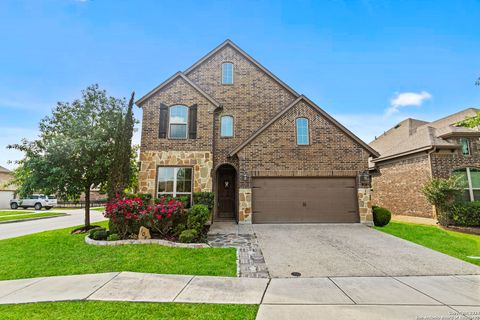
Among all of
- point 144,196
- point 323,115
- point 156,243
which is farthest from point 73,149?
point 323,115

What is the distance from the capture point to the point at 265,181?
11312 mm

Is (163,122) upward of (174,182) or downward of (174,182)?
upward

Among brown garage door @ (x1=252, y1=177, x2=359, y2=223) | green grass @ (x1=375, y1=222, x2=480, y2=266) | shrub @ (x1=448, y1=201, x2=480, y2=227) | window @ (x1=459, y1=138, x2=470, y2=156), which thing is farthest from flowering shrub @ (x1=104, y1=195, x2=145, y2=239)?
window @ (x1=459, y1=138, x2=470, y2=156)

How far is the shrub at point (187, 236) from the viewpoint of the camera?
744 centimetres

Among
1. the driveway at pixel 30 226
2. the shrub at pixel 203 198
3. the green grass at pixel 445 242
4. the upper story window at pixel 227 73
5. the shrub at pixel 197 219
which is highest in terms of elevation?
the upper story window at pixel 227 73

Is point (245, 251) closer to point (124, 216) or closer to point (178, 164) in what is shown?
point (124, 216)

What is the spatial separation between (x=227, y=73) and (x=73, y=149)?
368 inches

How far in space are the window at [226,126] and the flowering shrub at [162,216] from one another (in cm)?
577

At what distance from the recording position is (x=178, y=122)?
11922mm

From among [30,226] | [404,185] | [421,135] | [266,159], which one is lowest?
[30,226]

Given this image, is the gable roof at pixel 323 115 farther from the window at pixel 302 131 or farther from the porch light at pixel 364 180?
the porch light at pixel 364 180

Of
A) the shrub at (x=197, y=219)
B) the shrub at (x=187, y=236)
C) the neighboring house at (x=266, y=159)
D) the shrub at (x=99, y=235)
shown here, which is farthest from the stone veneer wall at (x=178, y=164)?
the shrub at (x=187, y=236)

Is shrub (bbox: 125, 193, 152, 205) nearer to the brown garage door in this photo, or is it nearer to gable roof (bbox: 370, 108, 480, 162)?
the brown garage door

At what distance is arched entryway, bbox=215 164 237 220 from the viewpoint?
1284cm
